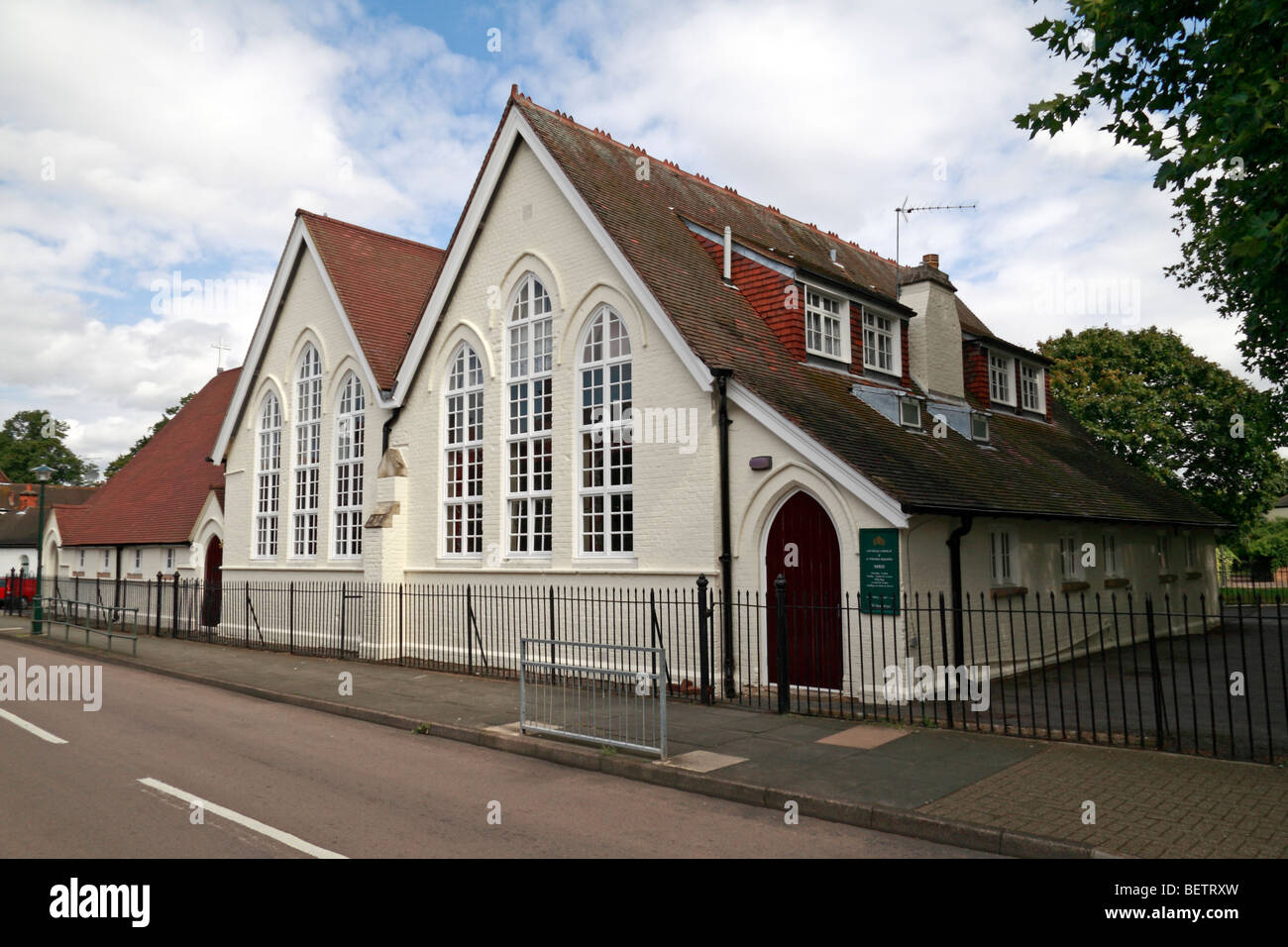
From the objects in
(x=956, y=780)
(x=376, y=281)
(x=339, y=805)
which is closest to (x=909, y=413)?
(x=956, y=780)

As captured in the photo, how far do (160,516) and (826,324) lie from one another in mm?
23847

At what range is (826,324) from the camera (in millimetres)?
16422

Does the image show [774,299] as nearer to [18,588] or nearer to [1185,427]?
[1185,427]

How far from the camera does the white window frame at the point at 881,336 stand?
56.7 ft

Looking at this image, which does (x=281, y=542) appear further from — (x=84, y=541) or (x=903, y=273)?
(x=903, y=273)

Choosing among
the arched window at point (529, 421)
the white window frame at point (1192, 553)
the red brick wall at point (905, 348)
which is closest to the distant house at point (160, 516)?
the arched window at point (529, 421)

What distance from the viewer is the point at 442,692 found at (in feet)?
45.0

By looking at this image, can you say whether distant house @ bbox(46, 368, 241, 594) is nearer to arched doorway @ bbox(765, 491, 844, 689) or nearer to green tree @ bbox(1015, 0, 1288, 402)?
arched doorway @ bbox(765, 491, 844, 689)

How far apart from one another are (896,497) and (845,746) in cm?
338

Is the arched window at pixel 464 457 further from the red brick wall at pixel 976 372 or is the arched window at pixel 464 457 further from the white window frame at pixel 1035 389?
the white window frame at pixel 1035 389

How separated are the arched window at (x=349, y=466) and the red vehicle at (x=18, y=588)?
22123 millimetres

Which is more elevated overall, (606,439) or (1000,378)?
(1000,378)

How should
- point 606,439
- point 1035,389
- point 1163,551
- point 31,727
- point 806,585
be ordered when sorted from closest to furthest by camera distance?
point 31,727
point 806,585
point 606,439
point 1163,551
point 1035,389

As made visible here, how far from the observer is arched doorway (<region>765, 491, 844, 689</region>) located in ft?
41.4
